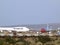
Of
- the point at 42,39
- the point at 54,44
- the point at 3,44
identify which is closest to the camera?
the point at 3,44

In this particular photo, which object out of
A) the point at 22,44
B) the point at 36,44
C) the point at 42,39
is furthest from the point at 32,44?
the point at 42,39

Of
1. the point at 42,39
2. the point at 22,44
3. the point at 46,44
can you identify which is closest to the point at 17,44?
the point at 22,44

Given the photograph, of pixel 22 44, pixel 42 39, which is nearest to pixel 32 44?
pixel 22 44

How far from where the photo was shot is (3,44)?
28203mm

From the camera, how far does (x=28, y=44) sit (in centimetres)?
2919

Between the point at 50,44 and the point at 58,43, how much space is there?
162 cm

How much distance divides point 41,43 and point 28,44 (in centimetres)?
337

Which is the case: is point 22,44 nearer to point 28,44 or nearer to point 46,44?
point 28,44

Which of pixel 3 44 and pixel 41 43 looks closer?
pixel 3 44

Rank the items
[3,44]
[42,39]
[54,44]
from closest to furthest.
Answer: [3,44], [54,44], [42,39]

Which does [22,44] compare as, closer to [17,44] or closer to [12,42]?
[17,44]

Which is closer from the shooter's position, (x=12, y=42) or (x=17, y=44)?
(x=17, y=44)

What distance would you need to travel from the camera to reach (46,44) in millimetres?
30797

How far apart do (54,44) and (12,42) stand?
212 inches
